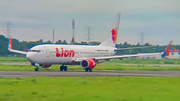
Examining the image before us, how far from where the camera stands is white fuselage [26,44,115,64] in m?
47.0

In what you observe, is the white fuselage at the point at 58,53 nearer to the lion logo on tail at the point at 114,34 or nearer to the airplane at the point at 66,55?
the airplane at the point at 66,55

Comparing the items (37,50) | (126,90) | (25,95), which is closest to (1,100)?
(25,95)

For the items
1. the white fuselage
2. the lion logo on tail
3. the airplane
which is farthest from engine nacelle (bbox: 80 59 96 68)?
the lion logo on tail

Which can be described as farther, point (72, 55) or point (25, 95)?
point (72, 55)

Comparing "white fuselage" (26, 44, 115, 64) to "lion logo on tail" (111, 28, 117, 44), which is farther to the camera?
"lion logo on tail" (111, 28, 117, 44)

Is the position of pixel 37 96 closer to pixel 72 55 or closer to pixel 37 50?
pixel 37 50

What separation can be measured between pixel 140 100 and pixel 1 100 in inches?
272

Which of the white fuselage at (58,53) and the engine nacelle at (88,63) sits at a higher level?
the white fuselage at (58,53)

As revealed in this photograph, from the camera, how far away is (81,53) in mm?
54438

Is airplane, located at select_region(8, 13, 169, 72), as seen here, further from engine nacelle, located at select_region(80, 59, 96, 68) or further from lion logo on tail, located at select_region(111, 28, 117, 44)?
lion logo on tail, located at select_region(111, 28, 117, 44)

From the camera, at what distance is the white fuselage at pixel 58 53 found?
4697cm

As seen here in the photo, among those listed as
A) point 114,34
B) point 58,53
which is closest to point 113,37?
point 114,34

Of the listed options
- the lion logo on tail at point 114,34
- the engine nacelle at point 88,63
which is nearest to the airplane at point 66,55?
the engine nacelle at point 88,63

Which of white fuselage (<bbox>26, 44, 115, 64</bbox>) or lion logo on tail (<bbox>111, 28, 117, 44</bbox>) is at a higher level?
lion logo on tail (<bbox>111, 28, 117, 44</bbox>)
